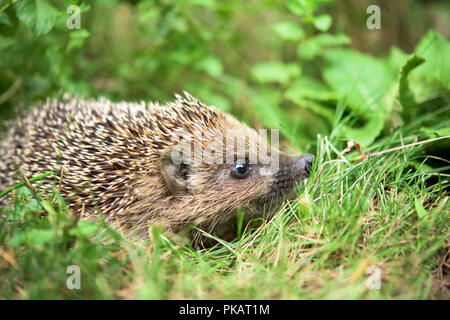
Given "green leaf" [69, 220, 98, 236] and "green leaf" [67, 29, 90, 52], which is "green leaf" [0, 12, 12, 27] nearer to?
"green leaf" [67, 29, 90, 52]

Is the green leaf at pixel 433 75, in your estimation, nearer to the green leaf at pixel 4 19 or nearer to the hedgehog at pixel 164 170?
the hedgehog at pixel 164 170

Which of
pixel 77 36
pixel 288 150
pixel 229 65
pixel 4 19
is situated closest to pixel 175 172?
pixel 288 150

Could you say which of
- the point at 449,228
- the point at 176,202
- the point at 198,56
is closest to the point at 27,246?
the point at 176,202

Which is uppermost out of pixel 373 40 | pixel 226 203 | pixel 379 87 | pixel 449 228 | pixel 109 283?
pixel 373 40

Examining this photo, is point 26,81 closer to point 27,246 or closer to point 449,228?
point 27,246

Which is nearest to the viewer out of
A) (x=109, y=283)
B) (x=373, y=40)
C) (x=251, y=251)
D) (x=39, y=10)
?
(x=109, y=283)

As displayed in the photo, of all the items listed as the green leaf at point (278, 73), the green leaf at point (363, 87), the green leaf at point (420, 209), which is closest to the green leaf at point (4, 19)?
the green leaf at point (278, 73)

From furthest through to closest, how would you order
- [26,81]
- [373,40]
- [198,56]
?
[373,40]
[198,56]
[26,81]
